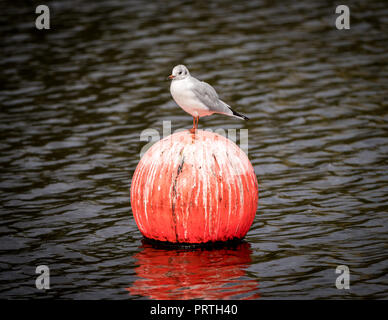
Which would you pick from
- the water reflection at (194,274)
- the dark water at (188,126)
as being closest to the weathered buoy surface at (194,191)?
the water reflection at (194,274)

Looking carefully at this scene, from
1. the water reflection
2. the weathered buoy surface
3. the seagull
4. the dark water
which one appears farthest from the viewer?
the seagull

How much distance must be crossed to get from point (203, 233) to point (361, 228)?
2213mm

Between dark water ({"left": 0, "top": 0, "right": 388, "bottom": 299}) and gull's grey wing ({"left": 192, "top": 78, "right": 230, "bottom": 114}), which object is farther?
gull's grey wing ({"left": 192, "top": 78, "right": 230, "bottom": 114})

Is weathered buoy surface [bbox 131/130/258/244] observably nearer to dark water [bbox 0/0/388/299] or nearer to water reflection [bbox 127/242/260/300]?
water reflection [bbox 127/242/260/300]

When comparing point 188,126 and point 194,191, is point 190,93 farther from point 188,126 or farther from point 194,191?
point 188,126

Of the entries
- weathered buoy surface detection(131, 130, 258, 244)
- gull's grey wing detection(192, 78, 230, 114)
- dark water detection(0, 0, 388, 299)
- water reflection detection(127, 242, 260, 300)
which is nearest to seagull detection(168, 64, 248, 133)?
gull's grey wing detection(192, 78, 230, 114)

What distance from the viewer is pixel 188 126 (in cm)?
1405

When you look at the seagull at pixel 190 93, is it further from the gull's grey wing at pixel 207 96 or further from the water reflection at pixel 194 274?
the water reflection at pixel 194 274

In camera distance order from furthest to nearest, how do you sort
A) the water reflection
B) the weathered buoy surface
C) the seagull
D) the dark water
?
1. the seagull
2. the weathered buoy surface
3. the dark water
4. the water reflection

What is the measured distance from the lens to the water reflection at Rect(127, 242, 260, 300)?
24.7ft

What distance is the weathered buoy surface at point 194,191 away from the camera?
27.7ft

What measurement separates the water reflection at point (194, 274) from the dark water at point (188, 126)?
26 mm

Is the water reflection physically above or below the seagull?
below

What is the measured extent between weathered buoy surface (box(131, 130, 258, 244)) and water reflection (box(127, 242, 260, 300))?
195 mm
